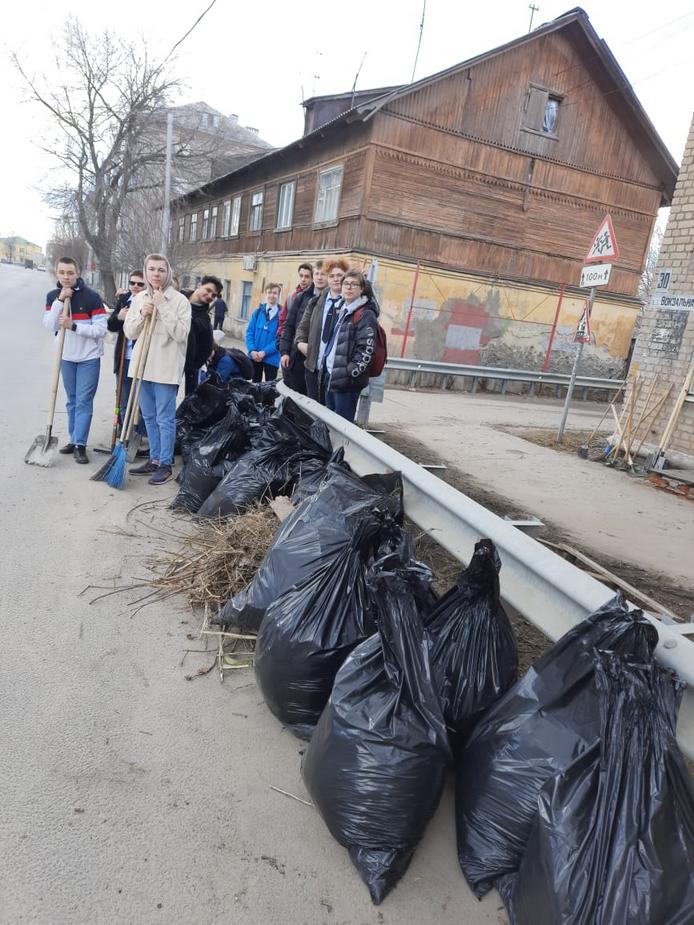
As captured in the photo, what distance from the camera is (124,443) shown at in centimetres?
478

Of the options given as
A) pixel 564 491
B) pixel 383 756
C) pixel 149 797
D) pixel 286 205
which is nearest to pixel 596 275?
pixel 564 491

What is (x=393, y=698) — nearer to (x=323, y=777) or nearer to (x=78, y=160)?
(x=323, y=777)

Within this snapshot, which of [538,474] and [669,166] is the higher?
[669,166]

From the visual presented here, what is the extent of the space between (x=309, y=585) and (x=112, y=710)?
2.81ft

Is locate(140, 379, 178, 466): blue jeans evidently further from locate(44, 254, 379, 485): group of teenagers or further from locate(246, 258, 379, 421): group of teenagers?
locate(246, 258, 379, 421): group of teenagers

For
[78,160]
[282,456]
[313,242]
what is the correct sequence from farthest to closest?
[78,160]
[313,242]
[282,456]

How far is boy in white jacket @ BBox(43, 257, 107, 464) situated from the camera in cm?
501

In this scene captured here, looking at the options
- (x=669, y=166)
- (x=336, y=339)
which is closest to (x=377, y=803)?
(x=336, y=339)

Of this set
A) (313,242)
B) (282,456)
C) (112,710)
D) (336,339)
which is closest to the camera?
(112,710)

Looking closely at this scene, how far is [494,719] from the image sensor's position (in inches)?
72.0

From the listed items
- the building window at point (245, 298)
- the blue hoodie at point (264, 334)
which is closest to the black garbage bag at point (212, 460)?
the blue hoodie at point (264, 334)

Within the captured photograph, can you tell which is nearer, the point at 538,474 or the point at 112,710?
the point at 112,710

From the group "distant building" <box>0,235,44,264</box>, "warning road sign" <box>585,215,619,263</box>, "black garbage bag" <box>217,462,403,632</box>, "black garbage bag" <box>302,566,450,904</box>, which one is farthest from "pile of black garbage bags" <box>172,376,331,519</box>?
"distant building" <box>0,235,44,264</box>

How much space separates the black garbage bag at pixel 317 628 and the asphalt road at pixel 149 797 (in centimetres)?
17
